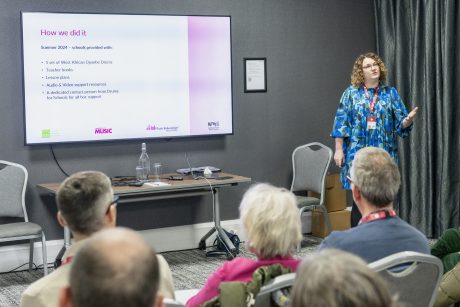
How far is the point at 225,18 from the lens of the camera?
5.95 m

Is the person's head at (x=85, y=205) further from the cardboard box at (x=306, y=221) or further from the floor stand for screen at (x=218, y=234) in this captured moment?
the cardboard box at (x=306, y=221)

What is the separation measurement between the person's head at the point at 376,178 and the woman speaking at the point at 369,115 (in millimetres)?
2269

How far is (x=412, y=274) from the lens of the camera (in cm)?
220

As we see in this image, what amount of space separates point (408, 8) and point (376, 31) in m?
0.46

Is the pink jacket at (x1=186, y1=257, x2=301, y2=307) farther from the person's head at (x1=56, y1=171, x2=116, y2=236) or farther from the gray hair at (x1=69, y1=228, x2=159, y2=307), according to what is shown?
the gray hair at (x1=69, y1=228, x2=159, y2=307)

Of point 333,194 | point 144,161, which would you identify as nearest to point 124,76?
point 144,161

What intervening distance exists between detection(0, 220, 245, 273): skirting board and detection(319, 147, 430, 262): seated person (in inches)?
123

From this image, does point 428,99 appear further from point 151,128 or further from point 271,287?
point 271,287

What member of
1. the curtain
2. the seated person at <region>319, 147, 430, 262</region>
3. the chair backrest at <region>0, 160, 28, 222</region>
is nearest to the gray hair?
the seated person at <region>319, 147, 430, 262</region>

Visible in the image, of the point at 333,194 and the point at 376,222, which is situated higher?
the point at 376,222

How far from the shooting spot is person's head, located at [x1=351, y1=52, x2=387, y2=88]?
201 inches

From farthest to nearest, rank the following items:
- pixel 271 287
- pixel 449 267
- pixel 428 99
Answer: pixel 428 99
pixel 449 267
pixel 271 287

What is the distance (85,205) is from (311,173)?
4085 mm

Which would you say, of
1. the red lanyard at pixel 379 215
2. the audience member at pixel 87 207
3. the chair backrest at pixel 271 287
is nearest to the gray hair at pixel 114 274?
the chair backrest at pixel 271 287
